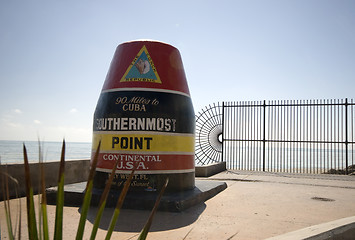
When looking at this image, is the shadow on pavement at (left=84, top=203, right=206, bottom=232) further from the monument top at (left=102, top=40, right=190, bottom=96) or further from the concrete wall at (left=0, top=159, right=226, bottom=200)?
the monument top at (left=102, top=40, right=190, bottom=96)

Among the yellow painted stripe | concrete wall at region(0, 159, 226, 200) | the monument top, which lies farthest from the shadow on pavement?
the monument top

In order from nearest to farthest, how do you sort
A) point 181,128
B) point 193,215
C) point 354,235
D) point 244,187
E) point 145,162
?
1. point 354,235
2. point 193,215
3. point 145,162
4. point 181,128
5. point 244,187

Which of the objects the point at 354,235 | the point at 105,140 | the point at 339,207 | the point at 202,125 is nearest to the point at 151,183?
the point at 105,140

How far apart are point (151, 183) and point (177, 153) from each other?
0.65 metres

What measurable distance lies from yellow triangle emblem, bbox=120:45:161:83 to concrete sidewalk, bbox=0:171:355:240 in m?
2.13

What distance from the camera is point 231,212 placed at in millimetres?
4336

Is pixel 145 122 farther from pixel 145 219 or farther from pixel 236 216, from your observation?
pixel 236 216

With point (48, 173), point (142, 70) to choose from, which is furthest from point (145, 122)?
point (48, 173)

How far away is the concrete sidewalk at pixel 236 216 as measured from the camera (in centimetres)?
331

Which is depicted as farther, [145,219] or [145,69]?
[145,69]

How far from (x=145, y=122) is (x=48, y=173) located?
2.54m

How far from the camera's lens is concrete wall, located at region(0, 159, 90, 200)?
197 inches

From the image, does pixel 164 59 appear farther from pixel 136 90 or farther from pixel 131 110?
pixel 131 110

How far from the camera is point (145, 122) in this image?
15.3ft
